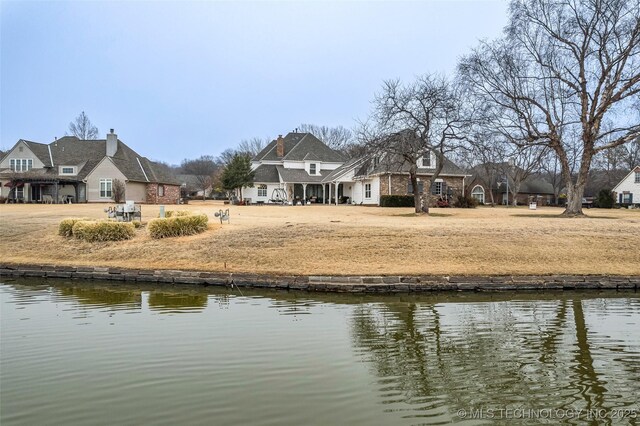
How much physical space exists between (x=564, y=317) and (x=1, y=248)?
1913 centimetres

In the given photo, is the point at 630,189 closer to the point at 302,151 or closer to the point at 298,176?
the point at 302,151

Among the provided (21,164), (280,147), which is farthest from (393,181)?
(21,164)

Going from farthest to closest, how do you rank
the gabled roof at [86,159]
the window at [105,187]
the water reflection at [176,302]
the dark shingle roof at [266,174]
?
1. the dark shingle roof at [266,174]
2. the gabled roof at [86,159]
3. the window at [105,187]
4. the water reflection at [176,302]

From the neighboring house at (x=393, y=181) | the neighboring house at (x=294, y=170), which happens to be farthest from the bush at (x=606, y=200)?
the neighboring house at (x=294, y=170)

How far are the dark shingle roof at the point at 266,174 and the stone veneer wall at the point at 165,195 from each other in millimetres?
8490

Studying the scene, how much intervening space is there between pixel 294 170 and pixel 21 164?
26.6m

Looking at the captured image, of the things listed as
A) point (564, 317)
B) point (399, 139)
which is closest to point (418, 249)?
point (564, 317)

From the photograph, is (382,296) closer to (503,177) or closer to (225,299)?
(225,299)

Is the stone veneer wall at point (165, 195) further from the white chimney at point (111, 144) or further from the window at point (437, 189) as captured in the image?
the window at point (437, 189)

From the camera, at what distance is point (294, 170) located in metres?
52.5

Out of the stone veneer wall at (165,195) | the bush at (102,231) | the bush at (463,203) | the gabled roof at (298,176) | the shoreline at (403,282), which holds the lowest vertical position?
the shoreline at (403,282)

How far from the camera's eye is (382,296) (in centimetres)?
1213

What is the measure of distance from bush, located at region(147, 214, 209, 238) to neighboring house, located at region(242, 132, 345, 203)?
2904 centimetres

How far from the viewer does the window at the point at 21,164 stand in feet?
148
